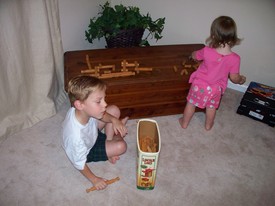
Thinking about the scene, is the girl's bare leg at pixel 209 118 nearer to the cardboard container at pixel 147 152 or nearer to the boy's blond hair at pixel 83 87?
the cardboard container at pixel 147 152

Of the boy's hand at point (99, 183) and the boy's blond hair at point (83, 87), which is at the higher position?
the boy's blond hair at point (83, 87)

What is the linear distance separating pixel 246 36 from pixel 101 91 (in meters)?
1.32

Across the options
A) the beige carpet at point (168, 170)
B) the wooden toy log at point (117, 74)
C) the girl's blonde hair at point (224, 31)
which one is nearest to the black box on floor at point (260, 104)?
the beige carpet at point (168, 170)

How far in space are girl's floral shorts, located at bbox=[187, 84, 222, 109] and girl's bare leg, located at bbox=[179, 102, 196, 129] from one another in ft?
0.16

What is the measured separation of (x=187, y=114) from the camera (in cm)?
169

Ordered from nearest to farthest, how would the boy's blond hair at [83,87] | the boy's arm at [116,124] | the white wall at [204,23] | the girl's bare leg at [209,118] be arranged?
1. the boy's blond hair at [83,87]
2. the boy's arm at [116,124]
3. the girl's bare leg at [209,118]
4. the white wall at [204,23]

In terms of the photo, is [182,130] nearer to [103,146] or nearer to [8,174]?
[103,146]

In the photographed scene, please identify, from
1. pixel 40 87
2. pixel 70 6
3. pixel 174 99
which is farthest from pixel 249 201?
pixel 70 6

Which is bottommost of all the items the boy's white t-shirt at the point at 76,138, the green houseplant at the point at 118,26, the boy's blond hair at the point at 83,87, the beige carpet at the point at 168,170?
the beige carpet at the point at 168,170

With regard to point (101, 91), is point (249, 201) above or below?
below

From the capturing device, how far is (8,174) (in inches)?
54.3

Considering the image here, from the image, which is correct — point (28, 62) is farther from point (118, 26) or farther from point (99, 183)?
point (99, 183)

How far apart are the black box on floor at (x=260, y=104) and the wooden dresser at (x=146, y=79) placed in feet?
1.46

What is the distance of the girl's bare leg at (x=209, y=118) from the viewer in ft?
5.44
